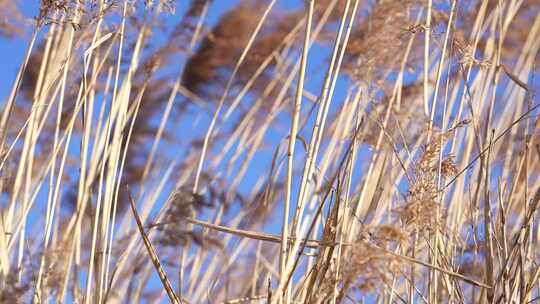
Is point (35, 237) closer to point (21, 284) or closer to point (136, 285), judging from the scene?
point (136, 285)

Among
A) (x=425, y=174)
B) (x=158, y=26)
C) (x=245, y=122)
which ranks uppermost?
(x=158, y=26)

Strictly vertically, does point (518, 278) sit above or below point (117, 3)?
below

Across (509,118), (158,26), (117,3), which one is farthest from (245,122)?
(117,3)

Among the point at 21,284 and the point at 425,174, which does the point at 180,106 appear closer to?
the point at 21,284

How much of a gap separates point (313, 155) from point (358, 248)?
0.57 ft

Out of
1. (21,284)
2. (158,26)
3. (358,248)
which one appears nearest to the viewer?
(358,248)

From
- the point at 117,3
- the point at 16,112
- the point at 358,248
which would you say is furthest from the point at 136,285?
the point at 358,248

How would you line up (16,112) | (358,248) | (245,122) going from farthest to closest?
(16,112) < (245,122) < (358,248)

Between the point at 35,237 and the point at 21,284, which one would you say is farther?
the point at 35,237

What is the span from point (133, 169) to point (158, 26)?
1275 millimetres

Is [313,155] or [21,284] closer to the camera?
[313,155]

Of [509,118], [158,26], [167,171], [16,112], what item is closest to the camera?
A: [158,26]

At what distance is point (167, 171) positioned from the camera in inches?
79.0

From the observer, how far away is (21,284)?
1.07 meters
